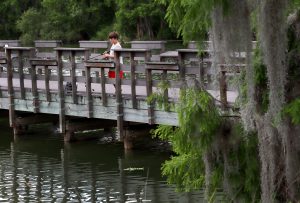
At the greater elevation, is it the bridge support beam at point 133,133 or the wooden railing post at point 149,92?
the wooden railing post at point 149,92

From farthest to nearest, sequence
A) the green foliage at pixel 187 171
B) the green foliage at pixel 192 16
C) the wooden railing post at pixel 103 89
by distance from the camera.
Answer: the wooden railing post at pixel 103 89 < the green foliage at pixel 187 171 < the green foliage at pixel 192 16

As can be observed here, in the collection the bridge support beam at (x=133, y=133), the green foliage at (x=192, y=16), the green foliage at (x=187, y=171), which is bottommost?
the bridge support beam at (x=133, y=133)

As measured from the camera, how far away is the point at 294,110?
20.1ft

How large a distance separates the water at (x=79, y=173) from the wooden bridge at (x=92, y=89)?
1.87ft

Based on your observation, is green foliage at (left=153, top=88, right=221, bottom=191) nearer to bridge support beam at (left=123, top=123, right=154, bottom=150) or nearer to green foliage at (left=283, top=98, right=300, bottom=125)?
green foliage at (left=283, top=98, right=300, bottom=125)

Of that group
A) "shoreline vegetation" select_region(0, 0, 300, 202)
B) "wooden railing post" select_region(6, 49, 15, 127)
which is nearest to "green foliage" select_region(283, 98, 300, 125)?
"shoreline vegetation" select_region(0, 0, 300, 202)

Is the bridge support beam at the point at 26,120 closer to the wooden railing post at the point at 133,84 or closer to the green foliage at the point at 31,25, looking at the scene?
the wooden railing post at the point at 133,84

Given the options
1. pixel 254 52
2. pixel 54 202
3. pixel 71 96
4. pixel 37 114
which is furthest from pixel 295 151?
pixel 37 114

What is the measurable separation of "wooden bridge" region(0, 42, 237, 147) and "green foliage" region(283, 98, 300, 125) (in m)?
6.90

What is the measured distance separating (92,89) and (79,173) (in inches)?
95.5

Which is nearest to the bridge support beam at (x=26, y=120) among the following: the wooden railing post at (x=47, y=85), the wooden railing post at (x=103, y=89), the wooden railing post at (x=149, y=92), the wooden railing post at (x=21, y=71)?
the wooden railing post at (x=21, y=71)

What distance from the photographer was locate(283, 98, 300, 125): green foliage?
6.11 m

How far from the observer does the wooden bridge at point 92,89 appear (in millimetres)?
14797

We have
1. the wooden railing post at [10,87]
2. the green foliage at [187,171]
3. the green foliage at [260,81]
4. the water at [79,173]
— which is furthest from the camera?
the wooden railing post at [10,87]
